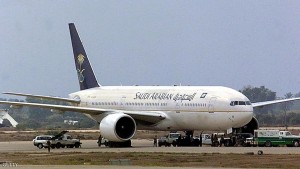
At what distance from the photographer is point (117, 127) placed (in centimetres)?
7025

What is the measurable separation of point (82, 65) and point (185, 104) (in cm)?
1724

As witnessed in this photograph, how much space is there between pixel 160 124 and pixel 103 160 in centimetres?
2443

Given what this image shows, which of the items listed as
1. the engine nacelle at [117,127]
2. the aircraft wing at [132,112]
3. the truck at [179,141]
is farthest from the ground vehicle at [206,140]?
the engine nacelle at [117,127]

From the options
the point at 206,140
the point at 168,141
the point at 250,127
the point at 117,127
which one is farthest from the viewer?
the point at 206,140

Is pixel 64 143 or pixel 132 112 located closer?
pixel 132 112

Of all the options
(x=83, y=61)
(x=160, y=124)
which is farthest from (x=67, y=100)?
(x=160, y=124)

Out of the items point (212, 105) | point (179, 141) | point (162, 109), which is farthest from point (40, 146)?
point (212, 105)

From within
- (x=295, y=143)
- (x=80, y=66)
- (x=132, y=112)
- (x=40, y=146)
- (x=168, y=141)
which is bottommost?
(x=40, y=146)

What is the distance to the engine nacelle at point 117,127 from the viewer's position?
2736 inches

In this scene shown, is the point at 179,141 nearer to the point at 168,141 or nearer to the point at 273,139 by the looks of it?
the point at 168,141

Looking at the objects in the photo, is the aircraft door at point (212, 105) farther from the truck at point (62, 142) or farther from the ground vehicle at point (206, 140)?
the truck at point (62, 142)

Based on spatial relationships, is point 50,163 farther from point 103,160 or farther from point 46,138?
point 46,138

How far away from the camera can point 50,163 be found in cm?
4853

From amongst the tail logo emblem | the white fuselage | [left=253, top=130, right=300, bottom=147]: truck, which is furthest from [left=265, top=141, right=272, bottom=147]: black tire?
the tail logo emblem
